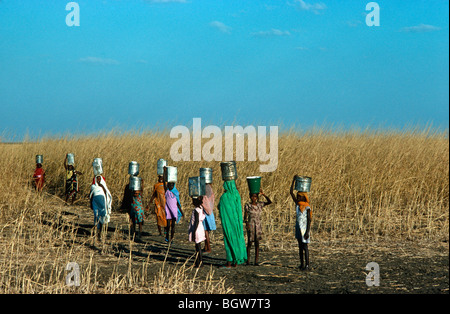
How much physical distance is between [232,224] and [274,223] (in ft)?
12.6

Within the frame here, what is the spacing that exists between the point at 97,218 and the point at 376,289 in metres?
4.92

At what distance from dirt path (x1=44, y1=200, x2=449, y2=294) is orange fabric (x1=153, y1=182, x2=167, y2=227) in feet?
1.25

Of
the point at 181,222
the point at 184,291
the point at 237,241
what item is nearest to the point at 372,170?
the point at 181,222

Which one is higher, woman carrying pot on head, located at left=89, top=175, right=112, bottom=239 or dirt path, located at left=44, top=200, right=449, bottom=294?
woman carrying pot on head, located at left=89, top=175, right=112, bottom=239

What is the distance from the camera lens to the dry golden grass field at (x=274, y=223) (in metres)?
6.00

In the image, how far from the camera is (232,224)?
21.4 feet

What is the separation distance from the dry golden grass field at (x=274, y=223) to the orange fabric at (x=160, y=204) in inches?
15.7

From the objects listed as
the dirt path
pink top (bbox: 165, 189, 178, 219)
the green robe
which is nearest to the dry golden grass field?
the dirt path

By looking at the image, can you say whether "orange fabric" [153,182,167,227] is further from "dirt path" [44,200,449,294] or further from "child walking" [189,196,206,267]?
"child walking" [189,196,206,267]

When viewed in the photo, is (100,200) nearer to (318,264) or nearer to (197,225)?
(197,225)

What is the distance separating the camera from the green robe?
21.4ft

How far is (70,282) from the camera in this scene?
5566 mm

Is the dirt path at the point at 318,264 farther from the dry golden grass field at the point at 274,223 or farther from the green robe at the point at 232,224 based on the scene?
the green robe at the point at 232,224

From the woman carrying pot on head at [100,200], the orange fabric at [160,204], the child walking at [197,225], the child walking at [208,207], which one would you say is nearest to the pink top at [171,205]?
the orange fabric at [160,204]
